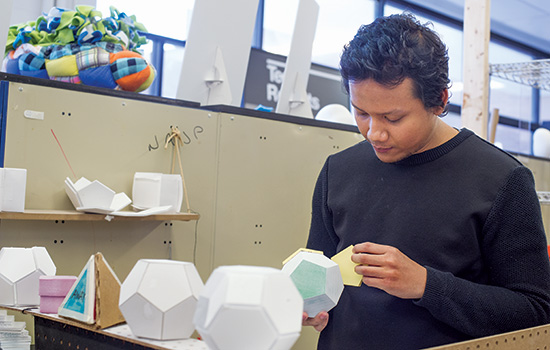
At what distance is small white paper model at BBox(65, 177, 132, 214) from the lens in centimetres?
158

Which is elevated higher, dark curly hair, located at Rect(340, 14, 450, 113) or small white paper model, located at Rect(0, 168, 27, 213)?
dark curly hair, located at Rect(340, 14, 450, 113)

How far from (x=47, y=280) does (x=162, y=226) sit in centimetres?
83

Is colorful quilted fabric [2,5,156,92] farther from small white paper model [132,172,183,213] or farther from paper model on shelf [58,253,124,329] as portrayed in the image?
paper model on shelf [58,253,124,329]

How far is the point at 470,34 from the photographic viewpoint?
2750 mm

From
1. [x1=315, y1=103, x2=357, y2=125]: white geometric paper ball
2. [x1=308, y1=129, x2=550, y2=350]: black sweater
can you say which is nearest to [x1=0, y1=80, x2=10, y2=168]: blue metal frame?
[x1=308, y1=129, x2=550, y2=350]: black sweater

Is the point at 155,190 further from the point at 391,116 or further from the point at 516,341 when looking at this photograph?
the point at 516,341

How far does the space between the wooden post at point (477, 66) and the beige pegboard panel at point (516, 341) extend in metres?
1.80

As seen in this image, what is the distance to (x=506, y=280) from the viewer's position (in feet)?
3.45

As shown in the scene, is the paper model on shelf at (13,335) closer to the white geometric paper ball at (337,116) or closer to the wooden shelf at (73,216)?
the wooden shelf at (73,216)

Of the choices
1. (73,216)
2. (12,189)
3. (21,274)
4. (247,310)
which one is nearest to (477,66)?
(73,216)

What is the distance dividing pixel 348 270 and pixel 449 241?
0.22 m

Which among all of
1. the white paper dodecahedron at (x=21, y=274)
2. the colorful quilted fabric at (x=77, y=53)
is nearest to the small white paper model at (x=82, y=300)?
the white paper dodecahedron at (x=21, y=274)

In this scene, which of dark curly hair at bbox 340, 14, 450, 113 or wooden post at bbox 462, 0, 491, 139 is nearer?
dark curly hair at bbox 340, 14, 450, 113

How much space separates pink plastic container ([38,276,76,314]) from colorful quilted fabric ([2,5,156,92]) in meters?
0.92
